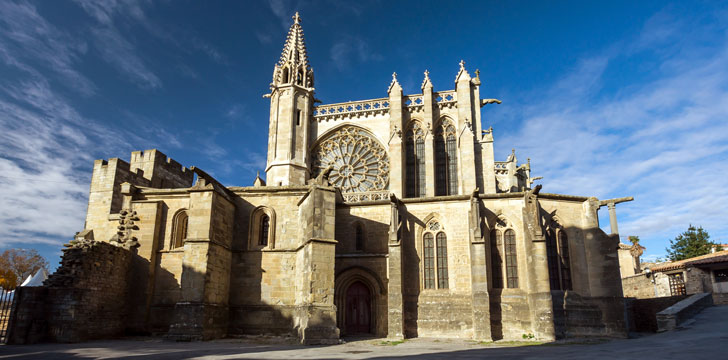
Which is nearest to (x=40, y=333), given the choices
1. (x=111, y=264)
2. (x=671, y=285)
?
(x=111, y=264)

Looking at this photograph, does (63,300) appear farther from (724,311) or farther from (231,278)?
(724,311)

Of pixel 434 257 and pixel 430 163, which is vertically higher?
pixel 430 163

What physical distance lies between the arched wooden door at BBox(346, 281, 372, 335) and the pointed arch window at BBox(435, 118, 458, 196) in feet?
30.5

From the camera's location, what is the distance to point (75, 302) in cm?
1516

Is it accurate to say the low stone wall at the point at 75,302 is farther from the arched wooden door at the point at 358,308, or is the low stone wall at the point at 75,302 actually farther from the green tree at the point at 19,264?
the green tree at the point at 19,264

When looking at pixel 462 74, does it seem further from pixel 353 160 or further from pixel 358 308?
pixel 358 308

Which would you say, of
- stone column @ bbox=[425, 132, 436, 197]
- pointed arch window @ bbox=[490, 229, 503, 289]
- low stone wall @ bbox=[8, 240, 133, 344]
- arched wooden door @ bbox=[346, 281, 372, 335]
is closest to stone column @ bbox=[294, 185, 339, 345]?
arched wooden door @ bbox=[346, 281, 372, 335]

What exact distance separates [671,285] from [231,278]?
28302 mm

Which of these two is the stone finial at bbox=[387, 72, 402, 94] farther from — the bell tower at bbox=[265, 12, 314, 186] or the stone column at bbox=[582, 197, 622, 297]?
the stone column at bbox=[582, 197, 622, 297]

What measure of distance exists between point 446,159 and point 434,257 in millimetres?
9688

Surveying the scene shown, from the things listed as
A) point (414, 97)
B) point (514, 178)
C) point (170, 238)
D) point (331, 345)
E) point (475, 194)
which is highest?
point (414, 97)

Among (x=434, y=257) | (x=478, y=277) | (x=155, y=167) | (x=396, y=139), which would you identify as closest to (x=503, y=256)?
(x=478, y=277)

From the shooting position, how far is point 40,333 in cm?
1476

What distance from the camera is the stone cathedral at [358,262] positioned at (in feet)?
54.4
